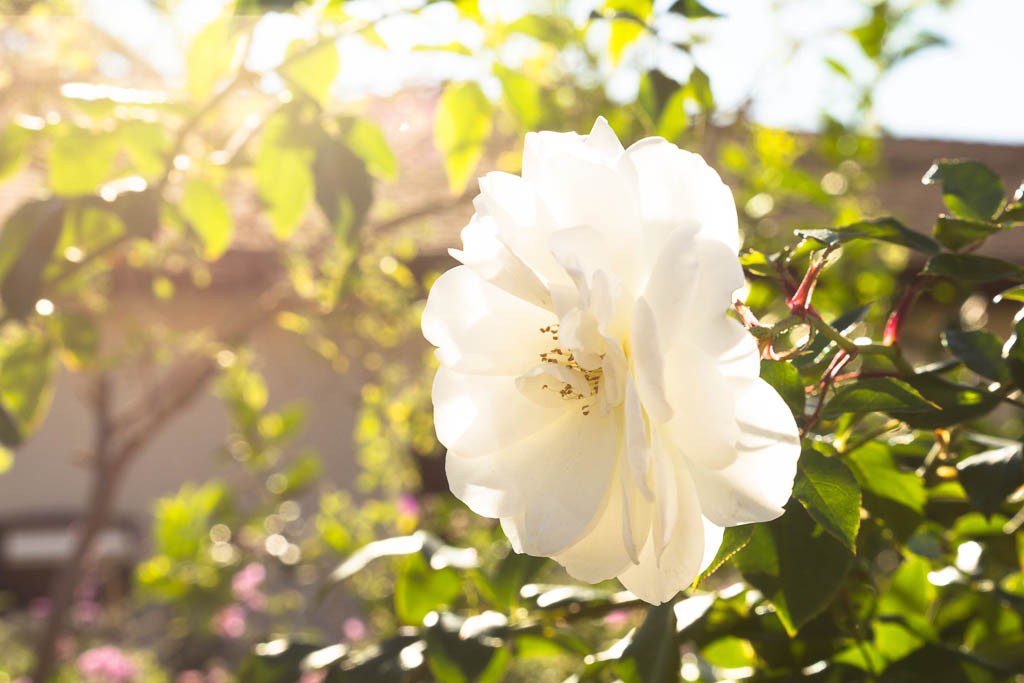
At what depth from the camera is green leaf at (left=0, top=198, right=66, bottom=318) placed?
894mm

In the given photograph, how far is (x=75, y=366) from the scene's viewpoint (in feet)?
4.41

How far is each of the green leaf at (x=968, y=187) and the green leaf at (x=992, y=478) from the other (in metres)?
0.15

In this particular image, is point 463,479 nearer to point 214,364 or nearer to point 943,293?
point 943,293

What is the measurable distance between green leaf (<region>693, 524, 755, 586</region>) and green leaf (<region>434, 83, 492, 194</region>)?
2.50ft

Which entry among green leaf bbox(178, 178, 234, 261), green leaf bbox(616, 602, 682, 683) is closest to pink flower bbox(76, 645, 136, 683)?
green leaf bbox(178, 178, 234, 261)

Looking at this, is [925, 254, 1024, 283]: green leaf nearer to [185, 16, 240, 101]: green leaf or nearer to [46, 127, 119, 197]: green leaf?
[185, 16, 240, 101]: green leaf

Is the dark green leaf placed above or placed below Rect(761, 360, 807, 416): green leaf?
below

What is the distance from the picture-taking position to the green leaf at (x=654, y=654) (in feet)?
1.81

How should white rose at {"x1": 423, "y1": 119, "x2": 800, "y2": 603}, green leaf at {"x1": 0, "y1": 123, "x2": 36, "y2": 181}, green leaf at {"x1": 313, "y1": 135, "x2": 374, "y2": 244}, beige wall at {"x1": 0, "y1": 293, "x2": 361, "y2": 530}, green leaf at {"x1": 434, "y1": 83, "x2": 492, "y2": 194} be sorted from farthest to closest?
beige wall at {"x1": 0, "y1": 293, "x2": 361, "y2": 530} → green leaf at {"x1": 434, "y1": 83, "x2": 492, "y2": 194} → green leaf at {"x1": 0, "y1": 123, "x2": 36, "y2": 181} → green leaf at {"x1": 313, "y1": 135, "x2": 374, "y2": 244} → white rose at {"x1": 423, "y1": 119, "x2": 800, "y2": 603}

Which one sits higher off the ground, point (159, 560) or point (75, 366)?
point (75, 366)

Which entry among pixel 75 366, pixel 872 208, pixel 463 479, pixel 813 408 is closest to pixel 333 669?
pixel 463 479

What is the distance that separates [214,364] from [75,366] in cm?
52

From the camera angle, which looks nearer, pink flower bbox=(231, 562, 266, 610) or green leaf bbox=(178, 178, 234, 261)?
green leaf bbox=(178, 178, 234, 261)

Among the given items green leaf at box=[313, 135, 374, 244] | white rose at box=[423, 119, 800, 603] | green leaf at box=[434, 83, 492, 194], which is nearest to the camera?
white rose at box=[423, 119, 800, 603]
